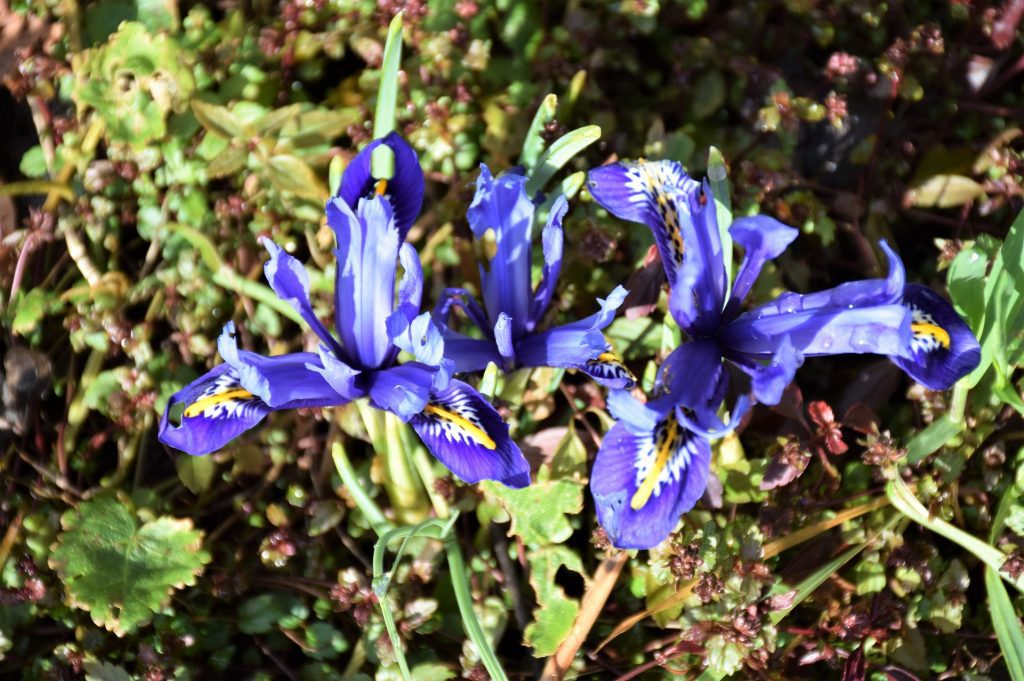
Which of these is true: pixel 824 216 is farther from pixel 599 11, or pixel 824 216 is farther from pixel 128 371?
pixel 128 371

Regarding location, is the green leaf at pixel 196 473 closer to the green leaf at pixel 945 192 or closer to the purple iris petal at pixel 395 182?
the purple iris petal at pixel 395 182

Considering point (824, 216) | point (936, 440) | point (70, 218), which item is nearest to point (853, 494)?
point (936, 440)

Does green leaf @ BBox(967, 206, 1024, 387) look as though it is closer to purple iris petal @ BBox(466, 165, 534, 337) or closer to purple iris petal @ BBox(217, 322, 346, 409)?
purple iris petal @ BBox(466, 165, 534, 337)

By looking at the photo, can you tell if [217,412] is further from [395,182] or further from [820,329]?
[820,329]

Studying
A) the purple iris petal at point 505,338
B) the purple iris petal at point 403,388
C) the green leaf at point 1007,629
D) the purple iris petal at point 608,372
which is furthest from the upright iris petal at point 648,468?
the green leaf at point 1007,629

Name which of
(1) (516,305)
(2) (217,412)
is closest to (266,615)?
(2) (217,412)
